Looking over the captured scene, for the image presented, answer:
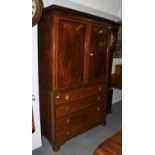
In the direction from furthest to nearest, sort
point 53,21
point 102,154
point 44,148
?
1. point 44,148
2. point 53,21
3. point 102,154

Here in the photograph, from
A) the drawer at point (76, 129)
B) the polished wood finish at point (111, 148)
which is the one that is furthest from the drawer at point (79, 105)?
the polished wood finish at point (111, 148)

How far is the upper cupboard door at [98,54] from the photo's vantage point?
8.04 ft

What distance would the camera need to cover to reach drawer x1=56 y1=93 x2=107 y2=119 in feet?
7.04

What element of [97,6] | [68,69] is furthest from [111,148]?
[97,6]

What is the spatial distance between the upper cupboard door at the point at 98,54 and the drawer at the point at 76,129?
2.23 feet

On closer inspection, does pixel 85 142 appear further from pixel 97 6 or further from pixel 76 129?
pixel 97 6

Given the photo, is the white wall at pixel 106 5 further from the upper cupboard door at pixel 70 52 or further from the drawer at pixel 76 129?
the drawer at pixel 76 129

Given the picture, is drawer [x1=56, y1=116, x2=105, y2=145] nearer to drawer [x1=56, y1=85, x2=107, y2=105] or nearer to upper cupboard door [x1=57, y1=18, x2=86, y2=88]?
drawer [x1=56, y1=85, x2=107, y2=105]
